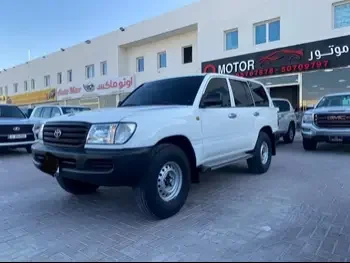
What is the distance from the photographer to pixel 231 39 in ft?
57.7

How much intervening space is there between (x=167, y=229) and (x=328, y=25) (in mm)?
13894

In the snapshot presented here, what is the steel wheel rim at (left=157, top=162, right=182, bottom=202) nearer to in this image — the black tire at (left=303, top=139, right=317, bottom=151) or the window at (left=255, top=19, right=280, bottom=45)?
the black tire at (left=303, top=139, right=317, bottom=151)

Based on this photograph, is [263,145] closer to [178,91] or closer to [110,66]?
[178,91]

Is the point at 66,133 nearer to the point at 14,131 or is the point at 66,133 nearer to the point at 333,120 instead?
the point at 14,131

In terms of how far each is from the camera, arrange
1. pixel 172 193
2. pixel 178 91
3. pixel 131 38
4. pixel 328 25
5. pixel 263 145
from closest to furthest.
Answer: pixel 172 193
pixel 178 91
pixel 263 145
pixel 328 25
pixel 131 38

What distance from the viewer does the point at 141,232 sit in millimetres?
3416

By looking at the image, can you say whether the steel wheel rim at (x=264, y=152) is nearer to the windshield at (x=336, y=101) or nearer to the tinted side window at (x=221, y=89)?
the tinted side window at (x=221, y=89)

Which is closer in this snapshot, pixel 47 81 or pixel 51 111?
pixel 51 111

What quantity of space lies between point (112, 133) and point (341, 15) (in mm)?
14186

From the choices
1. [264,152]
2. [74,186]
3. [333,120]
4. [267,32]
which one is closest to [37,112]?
[74,186]

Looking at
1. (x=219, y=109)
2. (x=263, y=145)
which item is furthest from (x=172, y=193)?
(x=263, y=145)

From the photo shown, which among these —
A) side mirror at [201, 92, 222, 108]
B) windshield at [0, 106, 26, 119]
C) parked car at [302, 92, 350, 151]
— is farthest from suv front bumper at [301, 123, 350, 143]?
windshield at [0, 106, 26, 119]

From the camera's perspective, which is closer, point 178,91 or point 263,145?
point 178,91

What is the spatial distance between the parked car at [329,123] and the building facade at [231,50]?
5322mm
